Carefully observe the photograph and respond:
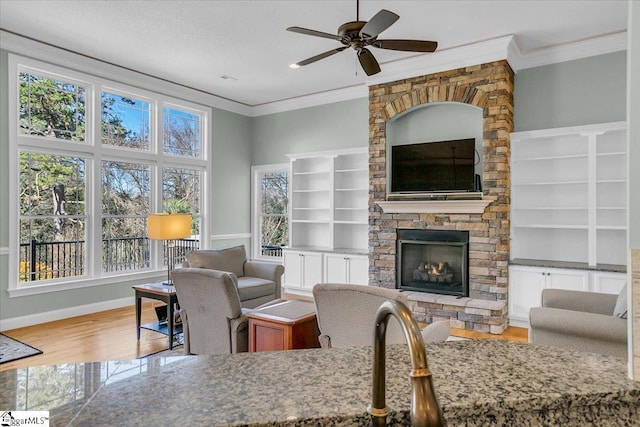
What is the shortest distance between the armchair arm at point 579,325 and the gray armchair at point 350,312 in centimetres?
103

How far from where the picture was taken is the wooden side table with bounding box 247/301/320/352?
2.88 m

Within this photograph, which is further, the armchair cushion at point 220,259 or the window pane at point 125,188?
the window pane at point 125,188

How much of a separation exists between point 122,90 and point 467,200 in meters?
4.81

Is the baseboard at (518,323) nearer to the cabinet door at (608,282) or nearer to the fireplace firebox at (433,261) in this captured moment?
the fireplace firebox at (433,261)

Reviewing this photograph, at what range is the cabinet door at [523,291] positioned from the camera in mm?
4586

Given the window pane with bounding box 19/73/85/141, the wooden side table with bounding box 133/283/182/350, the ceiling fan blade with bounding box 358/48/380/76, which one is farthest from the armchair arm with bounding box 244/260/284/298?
the window pane with bounding box 19/73/85/141

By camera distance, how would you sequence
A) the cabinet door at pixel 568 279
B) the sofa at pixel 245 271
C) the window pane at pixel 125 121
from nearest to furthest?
the cabinet door at pixel 568 279 < the sofa at pixel 245 271 < the window pane at pixel 125 121

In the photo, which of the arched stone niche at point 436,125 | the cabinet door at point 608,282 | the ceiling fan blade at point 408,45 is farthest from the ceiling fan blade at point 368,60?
the cabinet door at point 608,282

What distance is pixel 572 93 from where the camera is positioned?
186 inches

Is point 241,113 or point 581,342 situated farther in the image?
point 241,113

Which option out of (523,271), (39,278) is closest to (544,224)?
(523,271)

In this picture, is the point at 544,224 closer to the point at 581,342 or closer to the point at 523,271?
the point at 523,271

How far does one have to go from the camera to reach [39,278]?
4887 millimetres

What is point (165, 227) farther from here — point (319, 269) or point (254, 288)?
point (319, 269)
